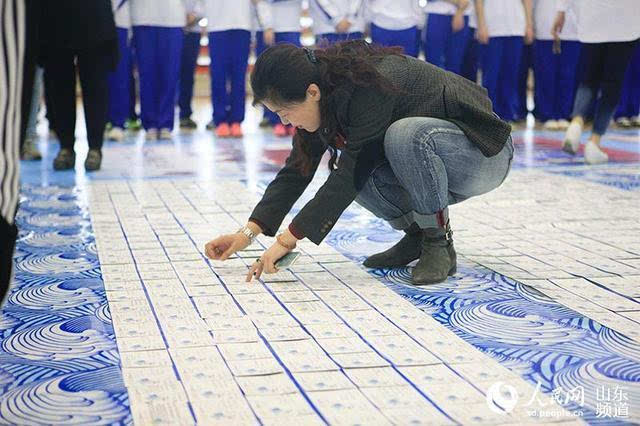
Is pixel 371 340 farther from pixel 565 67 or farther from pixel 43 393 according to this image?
pixel 565 67

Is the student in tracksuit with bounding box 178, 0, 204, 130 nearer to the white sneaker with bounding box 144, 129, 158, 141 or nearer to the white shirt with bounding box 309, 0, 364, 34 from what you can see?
the white sneaker with bounding box 144, 129, 158, 141

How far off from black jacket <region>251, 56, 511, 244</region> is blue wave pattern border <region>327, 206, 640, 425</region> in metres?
0.32

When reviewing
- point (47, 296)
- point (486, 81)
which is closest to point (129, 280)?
point (47, 296)

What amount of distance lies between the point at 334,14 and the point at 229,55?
0.86 m

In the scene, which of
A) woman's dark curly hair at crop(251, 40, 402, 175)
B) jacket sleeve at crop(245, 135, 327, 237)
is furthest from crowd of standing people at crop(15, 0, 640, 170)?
woman's dark curly hair at crop(251, 40, 402, 175)

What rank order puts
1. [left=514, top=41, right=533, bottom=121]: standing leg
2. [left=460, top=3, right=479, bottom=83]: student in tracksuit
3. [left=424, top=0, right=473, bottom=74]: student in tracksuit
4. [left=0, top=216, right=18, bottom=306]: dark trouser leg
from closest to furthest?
1. [left=0, top=216, right=18, bottom=306]: dark trouser leg
2. [left=424, top=0, right=473, bottom=74]: student in tracksuit
3. [left=460, top=3, right=479, bottom=83]: student in tracksuit
4. [left=514, top=41, right=533, bottom=121]: standing leg

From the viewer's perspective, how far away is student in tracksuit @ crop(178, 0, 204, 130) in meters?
6.89

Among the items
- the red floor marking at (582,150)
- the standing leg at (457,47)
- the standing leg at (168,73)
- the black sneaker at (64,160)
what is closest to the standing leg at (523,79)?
the standing leg at (457,47)

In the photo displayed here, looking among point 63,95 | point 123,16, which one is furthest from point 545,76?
point 63,95

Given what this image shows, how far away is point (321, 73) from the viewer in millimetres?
2193

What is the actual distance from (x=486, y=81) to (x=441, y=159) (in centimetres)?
509

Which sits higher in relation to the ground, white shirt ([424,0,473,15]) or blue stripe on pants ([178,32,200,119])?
white shirt ([424,0,473,15])

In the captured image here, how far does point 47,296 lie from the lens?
90.9 inches

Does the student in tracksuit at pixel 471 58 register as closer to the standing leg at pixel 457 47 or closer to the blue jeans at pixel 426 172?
the standing leg at pixel 457 47
